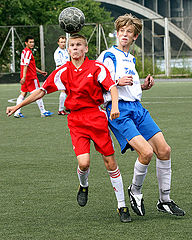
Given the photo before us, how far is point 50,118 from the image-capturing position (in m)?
14.7

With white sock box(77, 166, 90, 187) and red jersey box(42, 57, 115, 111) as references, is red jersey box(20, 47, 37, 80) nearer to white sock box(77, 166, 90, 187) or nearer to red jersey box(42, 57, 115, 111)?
red jersey box(42, 57, 115, 111)

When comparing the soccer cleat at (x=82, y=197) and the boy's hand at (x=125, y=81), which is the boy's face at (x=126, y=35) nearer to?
the boy's hand at (x=125, y=81)

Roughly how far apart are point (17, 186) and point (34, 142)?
3.66 meters

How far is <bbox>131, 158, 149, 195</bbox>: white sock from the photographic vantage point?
555 cm

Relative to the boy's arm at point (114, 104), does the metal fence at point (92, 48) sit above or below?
above

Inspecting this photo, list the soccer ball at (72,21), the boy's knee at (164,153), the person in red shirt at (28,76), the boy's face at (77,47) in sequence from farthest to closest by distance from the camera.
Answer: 1. the person in red shirt at (28,76)
2. the soccer ball at (72,21)
3. the boy's face at (77,47)
4. the boy's knee at (164,153)

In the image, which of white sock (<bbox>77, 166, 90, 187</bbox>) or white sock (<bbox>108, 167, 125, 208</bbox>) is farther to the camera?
white sock (<bbox>77, 166, 90, 187</bbox>)

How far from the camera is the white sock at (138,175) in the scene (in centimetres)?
555

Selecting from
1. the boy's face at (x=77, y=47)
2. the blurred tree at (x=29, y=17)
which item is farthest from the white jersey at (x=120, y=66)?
the blurred tree at (x=29, y=17)

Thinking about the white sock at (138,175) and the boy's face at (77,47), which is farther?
the boy's face at (77,47)

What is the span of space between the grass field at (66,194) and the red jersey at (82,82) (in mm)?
1059

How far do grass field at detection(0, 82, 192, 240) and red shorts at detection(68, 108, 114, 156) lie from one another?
2.07 ft

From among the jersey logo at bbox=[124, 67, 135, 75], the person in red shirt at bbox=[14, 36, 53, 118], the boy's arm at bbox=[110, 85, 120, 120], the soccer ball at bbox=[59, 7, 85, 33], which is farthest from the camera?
the person in red shirt at bbox=[14, 36, 53, 118]

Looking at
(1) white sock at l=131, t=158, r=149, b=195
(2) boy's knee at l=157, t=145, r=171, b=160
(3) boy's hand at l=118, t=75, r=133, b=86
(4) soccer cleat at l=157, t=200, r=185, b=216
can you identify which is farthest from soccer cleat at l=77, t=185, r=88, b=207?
(3) boy's hand at l=118, t=75, r=133, b=86
